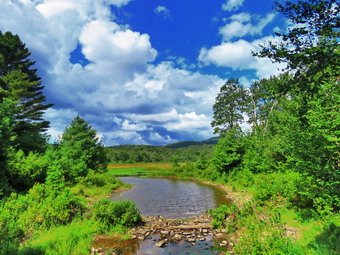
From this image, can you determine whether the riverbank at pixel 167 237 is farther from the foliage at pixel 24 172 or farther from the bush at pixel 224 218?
the foliage at pixel 24 172

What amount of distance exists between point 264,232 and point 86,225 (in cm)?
1148

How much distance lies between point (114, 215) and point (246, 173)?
24.7m

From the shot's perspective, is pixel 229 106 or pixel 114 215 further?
pixel 229 106

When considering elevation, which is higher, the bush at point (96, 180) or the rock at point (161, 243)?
the bush at point (96, 180)

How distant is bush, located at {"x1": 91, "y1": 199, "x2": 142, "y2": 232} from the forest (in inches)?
2.9

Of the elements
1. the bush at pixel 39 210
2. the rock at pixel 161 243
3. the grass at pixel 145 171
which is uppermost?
the bush at pixel 39 210

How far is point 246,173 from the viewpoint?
34000mm

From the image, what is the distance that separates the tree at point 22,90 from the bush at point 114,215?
24.4 metres

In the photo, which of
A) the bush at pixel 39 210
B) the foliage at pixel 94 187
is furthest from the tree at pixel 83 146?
the bush at pixel 39 210

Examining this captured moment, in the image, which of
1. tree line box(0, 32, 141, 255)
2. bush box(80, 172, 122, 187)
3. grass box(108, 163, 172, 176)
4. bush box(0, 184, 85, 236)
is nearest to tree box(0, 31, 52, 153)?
tree line box(0, 32, 141, 255)

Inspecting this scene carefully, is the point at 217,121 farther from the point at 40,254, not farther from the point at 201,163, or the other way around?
the point at 40,254

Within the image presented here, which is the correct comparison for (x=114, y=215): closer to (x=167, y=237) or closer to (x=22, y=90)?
(x=167, y=237)

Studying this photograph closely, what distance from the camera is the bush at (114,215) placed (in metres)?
15.2

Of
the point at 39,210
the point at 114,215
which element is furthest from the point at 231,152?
the point at 39,210
